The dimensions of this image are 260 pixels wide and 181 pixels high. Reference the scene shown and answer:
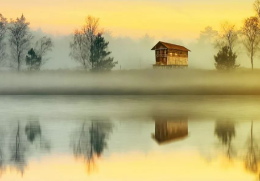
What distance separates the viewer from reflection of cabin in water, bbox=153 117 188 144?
28047mm

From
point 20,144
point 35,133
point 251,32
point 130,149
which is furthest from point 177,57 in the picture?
point 130,149

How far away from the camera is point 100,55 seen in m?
83.2

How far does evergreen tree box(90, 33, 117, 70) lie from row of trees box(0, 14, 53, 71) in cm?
837

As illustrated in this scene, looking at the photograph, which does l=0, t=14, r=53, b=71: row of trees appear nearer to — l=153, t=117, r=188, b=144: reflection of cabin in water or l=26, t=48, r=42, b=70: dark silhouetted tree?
l=26, t=48, r=42, b=70: dark silhouetted tree

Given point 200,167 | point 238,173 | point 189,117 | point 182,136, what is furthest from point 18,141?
point 189,117

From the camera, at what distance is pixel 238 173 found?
17.6m

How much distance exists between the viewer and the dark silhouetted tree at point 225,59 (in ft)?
240

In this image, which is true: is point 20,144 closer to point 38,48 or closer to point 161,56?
point 161,56

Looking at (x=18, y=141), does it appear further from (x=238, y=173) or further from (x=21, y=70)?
(x=21, y=70)

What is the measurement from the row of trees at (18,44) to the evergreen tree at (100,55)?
837cm

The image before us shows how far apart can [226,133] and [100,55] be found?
54.0 meters

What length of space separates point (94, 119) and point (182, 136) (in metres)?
13.0

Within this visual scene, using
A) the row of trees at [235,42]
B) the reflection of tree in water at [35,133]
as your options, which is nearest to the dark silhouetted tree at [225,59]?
the row of trees at [235,42]

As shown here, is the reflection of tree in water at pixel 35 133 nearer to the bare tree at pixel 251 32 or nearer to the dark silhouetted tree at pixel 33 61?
the dark silhouetted tree at pixel 33 61
